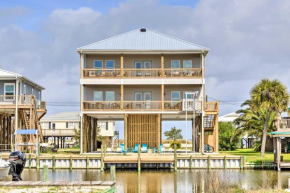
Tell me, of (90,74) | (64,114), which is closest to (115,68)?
(90,74)

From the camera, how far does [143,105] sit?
50.2 meters

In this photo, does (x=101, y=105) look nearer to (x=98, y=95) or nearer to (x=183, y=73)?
(x=98, y=95)

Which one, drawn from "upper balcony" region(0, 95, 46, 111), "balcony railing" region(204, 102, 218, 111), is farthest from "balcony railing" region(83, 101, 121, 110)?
"balcony railing" region(204, 102, 218, 111)

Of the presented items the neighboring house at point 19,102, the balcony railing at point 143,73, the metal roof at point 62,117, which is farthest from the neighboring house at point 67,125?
the balcony railing at point 143,73

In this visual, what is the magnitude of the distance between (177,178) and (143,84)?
15915 millimetres

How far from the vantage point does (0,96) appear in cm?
5053

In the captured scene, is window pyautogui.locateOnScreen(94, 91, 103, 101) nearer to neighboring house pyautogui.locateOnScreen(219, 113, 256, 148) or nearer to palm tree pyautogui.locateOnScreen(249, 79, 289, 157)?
palm tree pyautogui.locateOnScreen(249, 79, 289, 157)

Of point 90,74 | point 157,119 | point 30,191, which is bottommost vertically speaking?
point 30,191

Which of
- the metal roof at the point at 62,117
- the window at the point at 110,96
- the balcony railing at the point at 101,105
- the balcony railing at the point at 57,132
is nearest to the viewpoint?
the balcony railing at the point at 101,105

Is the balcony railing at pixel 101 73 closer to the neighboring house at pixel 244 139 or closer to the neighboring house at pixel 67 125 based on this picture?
the neighboring house at pixel 244 139

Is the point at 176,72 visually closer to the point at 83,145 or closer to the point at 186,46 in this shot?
the point at 186,46

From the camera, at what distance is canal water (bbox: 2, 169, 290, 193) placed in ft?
101

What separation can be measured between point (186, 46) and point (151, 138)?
30.6 ft

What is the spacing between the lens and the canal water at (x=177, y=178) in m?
30.7
